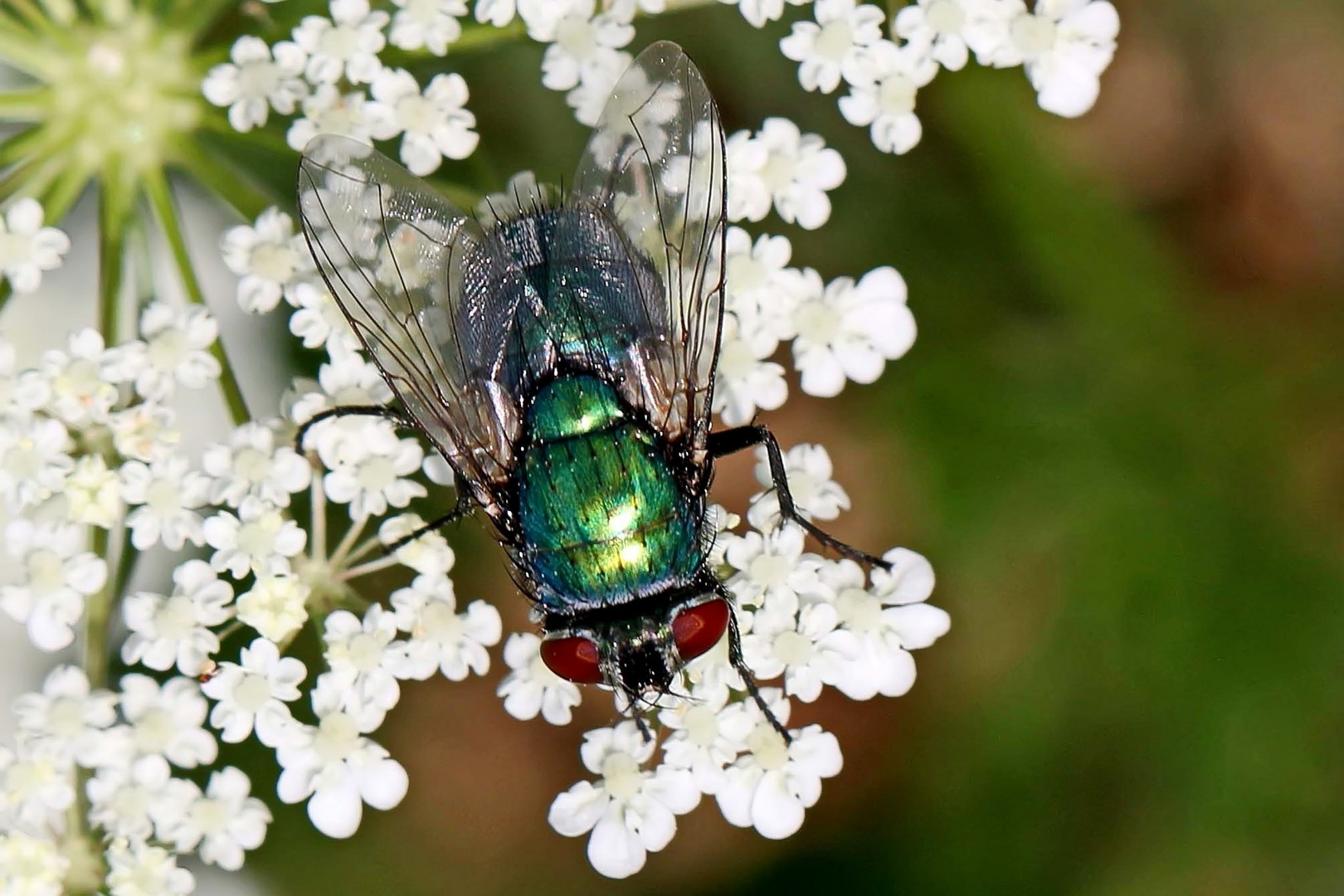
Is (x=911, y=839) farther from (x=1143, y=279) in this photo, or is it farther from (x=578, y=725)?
(x=1143, y=279)

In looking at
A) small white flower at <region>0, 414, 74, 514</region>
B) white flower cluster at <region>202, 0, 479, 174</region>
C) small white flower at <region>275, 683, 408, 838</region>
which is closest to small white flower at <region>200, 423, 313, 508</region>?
small white flower at <region>0, 414, 74, 514</region>

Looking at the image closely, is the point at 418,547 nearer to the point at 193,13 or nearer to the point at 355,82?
the point at 355,82

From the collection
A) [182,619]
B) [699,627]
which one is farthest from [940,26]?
[182,619]

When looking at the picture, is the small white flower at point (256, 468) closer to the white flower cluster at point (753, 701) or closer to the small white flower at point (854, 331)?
the white flower cluster at point (753, 701)

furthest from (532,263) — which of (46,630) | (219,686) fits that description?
(46,630)

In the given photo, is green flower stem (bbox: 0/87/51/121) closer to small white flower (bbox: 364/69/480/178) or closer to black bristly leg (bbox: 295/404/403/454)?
small white flower (bbox: 364/69/480/178)

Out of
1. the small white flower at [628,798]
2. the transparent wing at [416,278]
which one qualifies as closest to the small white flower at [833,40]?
the transparent wing at [416,278]

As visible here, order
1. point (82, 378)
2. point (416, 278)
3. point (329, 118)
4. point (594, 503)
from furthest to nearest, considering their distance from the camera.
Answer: point (329, 118), point (82, 378), point (416, 278), point (594, 503)

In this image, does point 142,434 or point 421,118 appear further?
point 421,118
